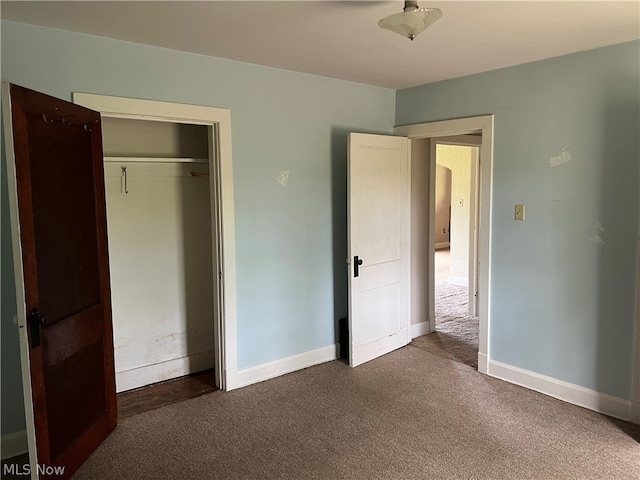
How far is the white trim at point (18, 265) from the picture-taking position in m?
2.00

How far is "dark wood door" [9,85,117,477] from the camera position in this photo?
212 cm

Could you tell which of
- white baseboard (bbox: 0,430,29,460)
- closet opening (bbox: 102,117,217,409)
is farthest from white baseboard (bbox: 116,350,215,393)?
white baseboard (bbox: 0,430,29,460)

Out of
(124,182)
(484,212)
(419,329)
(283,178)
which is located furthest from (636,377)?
(124,182)

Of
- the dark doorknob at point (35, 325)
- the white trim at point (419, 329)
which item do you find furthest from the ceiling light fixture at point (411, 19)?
the white trim at point (419, 329)

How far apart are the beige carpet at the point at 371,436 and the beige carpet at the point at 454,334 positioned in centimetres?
57

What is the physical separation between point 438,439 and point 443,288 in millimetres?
4457

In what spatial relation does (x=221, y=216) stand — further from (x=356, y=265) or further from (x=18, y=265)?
(x=18, y=265)

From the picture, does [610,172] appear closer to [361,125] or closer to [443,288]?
[361,125]

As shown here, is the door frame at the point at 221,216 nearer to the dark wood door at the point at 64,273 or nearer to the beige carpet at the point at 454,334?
the dark wood door at the point at 64,273

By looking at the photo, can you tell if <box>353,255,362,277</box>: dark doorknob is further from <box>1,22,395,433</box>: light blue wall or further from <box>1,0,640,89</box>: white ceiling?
<box>1,0,640,89</box>: white ceiling

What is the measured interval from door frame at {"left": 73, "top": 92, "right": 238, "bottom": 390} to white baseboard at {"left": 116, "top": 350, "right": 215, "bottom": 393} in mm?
430

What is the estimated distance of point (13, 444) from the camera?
2660 mm

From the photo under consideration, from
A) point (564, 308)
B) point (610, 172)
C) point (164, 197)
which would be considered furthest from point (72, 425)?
point (610, 172)

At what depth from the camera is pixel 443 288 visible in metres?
7.07
